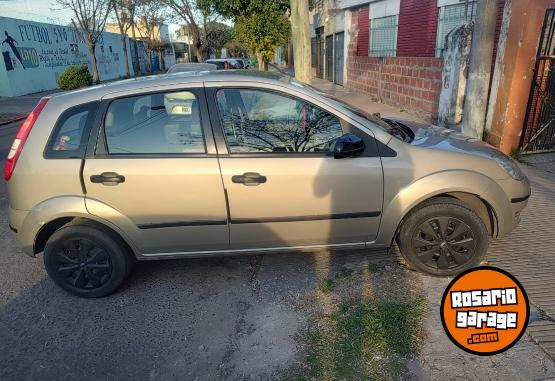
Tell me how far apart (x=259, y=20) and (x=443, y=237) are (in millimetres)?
12672

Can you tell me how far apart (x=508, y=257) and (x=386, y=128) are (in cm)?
159

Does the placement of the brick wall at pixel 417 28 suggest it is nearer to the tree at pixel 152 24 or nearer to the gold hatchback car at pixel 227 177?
the gold hatchback car at pixel 227 177

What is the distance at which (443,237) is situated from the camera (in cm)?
301

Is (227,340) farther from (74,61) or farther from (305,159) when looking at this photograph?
(74,61)

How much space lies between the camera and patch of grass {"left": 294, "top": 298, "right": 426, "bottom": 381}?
227 cm

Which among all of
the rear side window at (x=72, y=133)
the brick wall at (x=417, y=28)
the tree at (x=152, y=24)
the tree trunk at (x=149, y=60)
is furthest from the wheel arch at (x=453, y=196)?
the tree trunk at (x=149, y=60)

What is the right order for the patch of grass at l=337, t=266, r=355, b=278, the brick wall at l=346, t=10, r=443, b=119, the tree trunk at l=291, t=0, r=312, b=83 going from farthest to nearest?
1. the brick wall at l=346, t=10, r=443, b=119
2. the tree trunk at l=291, t=0, r=312, b=83
3. the patch of grass at l=337, t=266, r=355, b=278

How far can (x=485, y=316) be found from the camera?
207 cm

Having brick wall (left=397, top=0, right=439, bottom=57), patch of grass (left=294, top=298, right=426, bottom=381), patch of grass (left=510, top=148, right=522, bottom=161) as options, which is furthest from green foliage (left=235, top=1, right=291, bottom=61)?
patch of grass (left=294, top=298, right=426, bottom=381)

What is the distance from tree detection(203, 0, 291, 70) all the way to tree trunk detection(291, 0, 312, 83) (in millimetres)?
7041

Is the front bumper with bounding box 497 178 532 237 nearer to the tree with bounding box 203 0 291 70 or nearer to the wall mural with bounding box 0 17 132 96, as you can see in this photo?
the tree with bounding box 203 0 291 70

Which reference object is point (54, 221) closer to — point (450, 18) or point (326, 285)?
point (326, 285)

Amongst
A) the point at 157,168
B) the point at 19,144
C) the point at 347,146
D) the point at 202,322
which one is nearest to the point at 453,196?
the point at 347,146

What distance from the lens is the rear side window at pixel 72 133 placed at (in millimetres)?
2848
